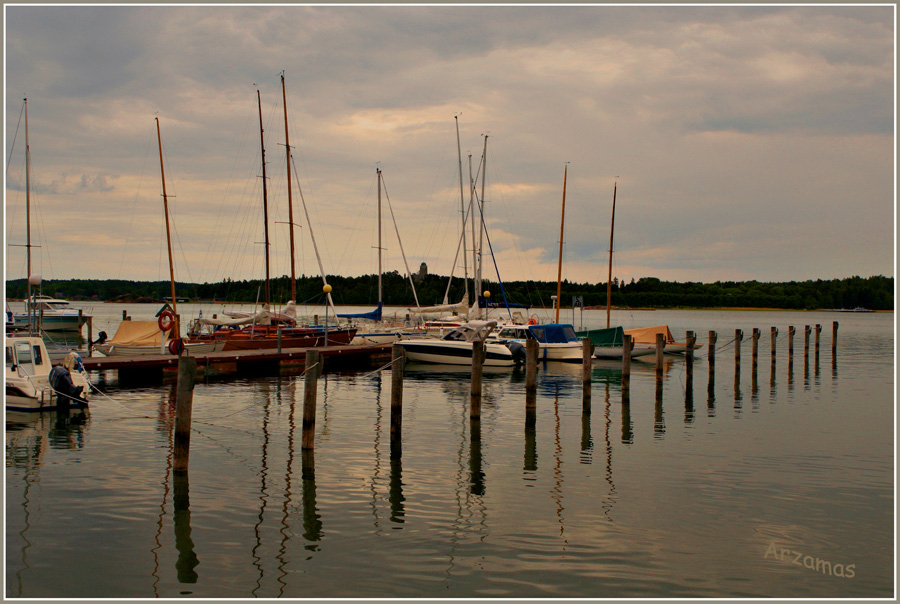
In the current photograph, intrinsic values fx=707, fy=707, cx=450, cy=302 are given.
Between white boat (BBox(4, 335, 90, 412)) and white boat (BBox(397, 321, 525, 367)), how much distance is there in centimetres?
2046

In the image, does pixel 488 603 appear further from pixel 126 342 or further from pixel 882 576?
pixel 126 342

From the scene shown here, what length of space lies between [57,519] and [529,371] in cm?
1222

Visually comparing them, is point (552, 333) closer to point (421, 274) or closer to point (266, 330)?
point (266, 330)

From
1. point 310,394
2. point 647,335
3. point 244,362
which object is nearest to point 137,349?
point 244,362

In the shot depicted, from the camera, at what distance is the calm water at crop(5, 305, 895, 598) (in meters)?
9.75

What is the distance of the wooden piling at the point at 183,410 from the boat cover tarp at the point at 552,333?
2963 cm

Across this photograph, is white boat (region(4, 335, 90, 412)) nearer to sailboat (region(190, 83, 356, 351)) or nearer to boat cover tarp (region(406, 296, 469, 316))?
sailboat (region(190, 83, 356, 351))

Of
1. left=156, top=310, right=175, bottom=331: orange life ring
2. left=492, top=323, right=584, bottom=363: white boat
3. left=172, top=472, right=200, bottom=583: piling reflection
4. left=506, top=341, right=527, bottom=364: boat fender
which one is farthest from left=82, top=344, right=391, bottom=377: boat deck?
left=172, top=472, right=200, bottom=583: piling reflection

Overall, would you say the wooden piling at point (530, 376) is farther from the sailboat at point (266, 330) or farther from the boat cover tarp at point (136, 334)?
the boat cover tarp at point (136, 334)

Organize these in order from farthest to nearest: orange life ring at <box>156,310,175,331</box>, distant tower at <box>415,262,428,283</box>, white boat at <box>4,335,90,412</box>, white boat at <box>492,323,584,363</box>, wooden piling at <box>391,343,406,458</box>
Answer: distant tower at <box>415,262,428,283</box>
white boat at <box>492,323,584,363</box>
orange life ring at <box>156,310,175,331</box>
white boat at <box>4,335,90,412</box>
wooden piling at <box>391,343,406,458</box>

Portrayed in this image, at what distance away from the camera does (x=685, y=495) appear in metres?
13.7

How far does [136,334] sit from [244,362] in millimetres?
6073

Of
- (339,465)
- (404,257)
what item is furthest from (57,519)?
(404,257)

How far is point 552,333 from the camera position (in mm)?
42062
